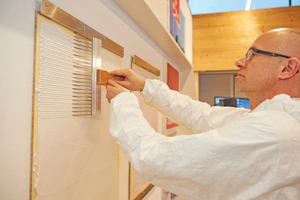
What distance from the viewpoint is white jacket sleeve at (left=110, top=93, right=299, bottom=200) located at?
1.98 feet

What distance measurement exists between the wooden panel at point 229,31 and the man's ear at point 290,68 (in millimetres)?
2508

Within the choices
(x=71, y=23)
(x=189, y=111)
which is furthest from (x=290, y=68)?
(x=71, y=23)

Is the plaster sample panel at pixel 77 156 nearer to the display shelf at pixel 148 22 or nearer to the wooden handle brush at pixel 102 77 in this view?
the wooden handle brush at pixel 102 77

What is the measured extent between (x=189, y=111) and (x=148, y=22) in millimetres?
589

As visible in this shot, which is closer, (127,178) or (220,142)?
(220,142)

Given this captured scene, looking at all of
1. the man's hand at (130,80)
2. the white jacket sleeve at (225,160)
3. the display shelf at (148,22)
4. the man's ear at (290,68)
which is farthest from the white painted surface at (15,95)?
the man's ear at (290,68)

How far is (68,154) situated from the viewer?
0.72 m

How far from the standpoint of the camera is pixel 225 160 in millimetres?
607

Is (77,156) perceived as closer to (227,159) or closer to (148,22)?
(227,159)

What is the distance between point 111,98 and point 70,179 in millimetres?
→ 327

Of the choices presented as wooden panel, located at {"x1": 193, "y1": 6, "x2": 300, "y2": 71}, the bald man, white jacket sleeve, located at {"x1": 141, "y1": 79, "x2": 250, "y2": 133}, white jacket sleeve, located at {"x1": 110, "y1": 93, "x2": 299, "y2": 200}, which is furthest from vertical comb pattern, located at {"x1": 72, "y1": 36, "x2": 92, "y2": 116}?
wooden panel, located at {"x1": 193, "y1": 6, "x2": 300, "y2": 71}

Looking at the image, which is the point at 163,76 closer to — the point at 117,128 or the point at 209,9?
the point at 117,128

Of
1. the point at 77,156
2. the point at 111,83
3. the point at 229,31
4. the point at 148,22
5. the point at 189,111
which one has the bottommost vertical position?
the point at 77,156

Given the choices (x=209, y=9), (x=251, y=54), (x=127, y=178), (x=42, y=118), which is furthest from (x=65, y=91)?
(x=209, y=9)
